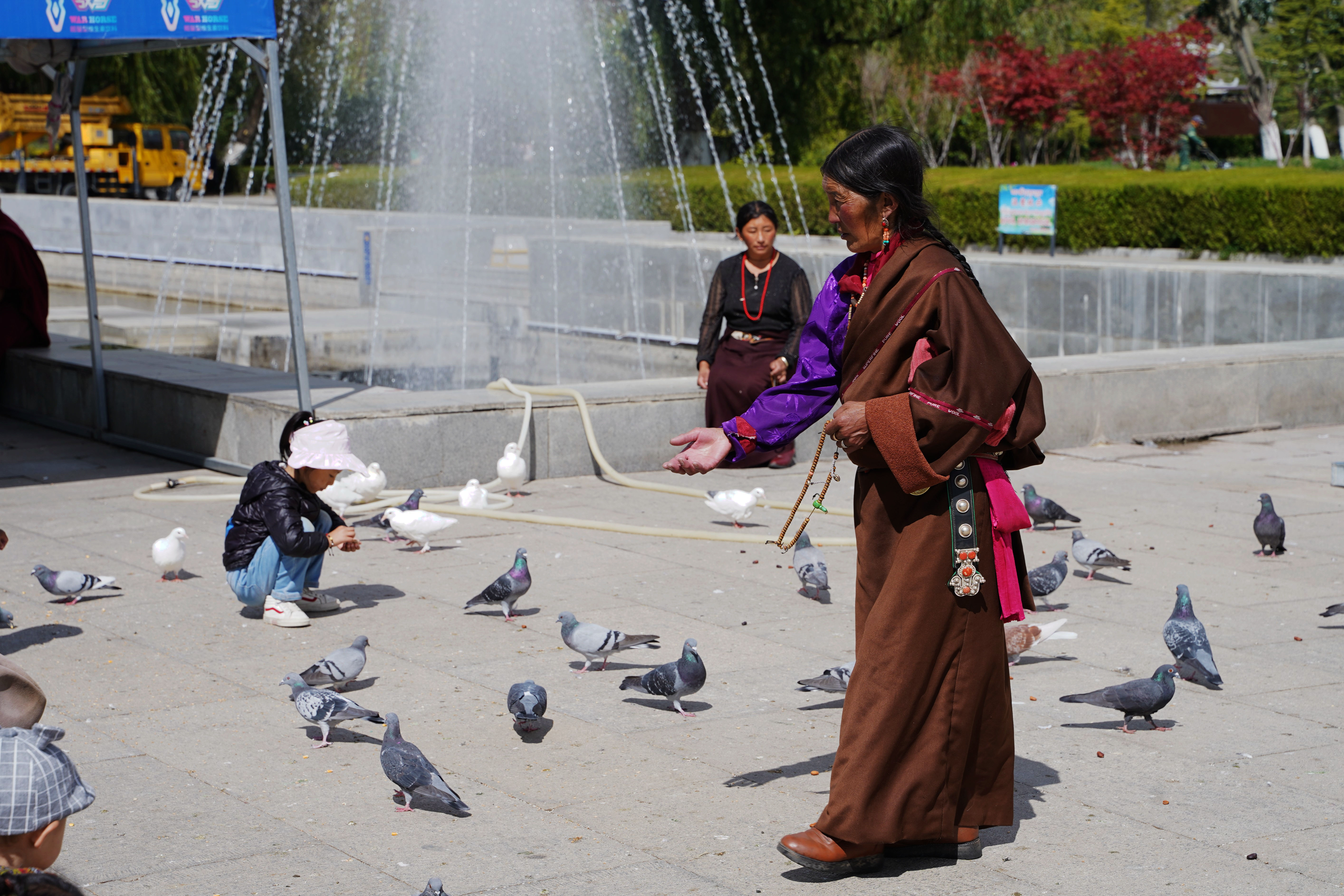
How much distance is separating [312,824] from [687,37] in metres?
30.5

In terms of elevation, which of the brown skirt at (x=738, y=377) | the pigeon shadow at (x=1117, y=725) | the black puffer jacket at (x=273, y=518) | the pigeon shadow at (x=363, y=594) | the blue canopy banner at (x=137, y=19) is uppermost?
the blue canopy banner at (x=137, y=19)

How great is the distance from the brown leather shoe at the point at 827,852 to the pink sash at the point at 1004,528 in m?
0.69

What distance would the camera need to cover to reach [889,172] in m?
3.80

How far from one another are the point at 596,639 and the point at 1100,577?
2.86 m

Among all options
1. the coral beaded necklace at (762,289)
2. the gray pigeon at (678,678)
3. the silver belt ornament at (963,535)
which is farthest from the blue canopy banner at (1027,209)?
the silver belt ornament at (963,535)

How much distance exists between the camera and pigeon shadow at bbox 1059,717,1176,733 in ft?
16.7

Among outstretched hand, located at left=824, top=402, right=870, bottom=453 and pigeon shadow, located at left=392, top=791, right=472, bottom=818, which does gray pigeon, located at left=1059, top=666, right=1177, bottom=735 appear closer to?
outstretched hand, located at left=824, top=402, right=870, bottom=453

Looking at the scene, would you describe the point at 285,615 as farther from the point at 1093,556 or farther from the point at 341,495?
the point at 1093,556

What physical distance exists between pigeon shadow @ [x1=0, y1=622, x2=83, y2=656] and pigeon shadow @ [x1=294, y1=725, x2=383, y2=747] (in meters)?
1.64

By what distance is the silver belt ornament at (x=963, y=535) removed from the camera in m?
3.80

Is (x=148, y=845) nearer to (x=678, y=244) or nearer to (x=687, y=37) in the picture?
(x=678, y=244)

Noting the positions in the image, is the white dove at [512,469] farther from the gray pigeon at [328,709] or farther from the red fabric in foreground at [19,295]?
the red fabric in foreground at [19,295]

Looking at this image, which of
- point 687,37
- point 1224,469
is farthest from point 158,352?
point 687,37

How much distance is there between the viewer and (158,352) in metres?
12.1
